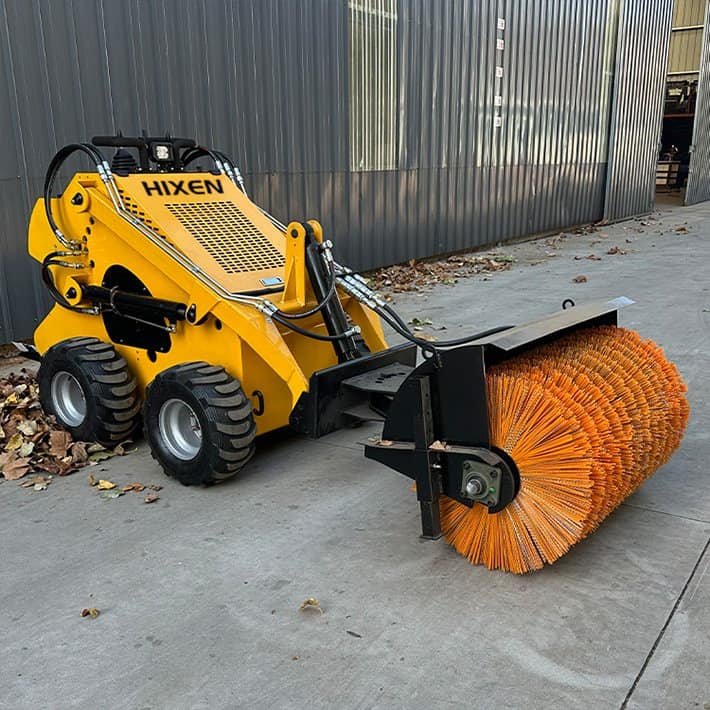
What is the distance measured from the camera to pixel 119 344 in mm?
4359

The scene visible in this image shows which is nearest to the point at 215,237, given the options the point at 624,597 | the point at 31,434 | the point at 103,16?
the point at 31,434

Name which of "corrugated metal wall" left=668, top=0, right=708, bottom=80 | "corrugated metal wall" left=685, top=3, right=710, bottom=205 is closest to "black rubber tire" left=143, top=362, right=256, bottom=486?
"corrugated metal wall" left=685, top=3, right=710, bottom=205

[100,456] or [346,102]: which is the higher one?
[346,102]

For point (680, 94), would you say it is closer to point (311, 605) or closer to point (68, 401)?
point (68, 401)

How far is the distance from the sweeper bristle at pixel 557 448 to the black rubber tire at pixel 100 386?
6.41 feet

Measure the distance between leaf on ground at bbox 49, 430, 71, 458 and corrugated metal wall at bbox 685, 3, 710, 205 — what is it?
19.9m

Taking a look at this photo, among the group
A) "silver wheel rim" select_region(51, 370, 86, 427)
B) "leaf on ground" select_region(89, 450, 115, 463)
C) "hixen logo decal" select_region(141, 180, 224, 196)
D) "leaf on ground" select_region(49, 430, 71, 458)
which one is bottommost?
"leaf on ground" select_region(89, 450, 115, 463)

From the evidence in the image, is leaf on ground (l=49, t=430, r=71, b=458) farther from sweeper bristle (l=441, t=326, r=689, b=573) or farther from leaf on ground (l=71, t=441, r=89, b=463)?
sweeper bristle (l=441, t=326, r=689, b=573)

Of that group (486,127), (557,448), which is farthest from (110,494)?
(486,127)

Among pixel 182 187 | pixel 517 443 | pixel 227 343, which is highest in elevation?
pixel 182 187

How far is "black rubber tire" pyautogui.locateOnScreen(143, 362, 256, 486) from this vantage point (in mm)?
3596

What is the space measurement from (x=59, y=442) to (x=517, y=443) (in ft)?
8.72

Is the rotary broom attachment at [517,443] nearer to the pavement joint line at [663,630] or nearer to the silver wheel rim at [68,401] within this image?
the pavement joint line at [663,630]

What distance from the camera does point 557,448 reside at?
2764 millimetres
